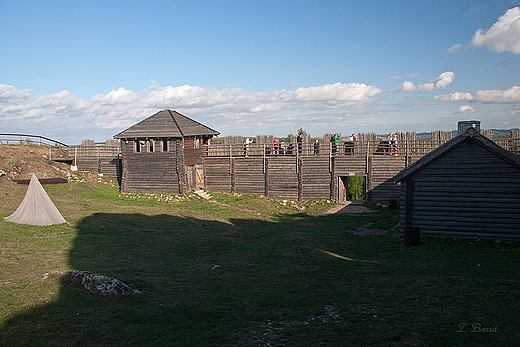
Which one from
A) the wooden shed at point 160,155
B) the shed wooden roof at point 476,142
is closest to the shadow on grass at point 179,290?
the shed wooden roof at point 476,142

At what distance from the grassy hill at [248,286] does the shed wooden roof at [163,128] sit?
10.9 meters

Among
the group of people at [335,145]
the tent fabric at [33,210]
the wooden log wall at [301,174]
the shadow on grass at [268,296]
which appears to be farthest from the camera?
the group of people at [335,145]

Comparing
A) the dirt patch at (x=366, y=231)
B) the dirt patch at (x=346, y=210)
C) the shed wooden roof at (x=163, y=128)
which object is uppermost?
the shed wooden roof at (x=163, y=128)

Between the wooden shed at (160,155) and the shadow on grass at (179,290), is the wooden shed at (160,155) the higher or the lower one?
the higher one

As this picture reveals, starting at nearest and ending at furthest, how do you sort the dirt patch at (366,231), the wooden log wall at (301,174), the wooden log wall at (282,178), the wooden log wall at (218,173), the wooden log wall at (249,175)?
the dirt patch at (366,231) < the wooden log wall at (301,174) < the wooden log wall at (282,178) < the wooden log wall at (249,175) < the wooden log wall at (218,173)

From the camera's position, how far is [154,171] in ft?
100

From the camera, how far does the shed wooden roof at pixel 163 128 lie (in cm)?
2991

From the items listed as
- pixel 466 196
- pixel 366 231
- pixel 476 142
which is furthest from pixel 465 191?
pixel 366 231

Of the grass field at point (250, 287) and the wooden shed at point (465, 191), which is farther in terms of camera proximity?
the wooden shed at point (465, 191)

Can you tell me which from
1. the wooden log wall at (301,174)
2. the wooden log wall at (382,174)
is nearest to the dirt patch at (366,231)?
the wooden log wall at (382,174)

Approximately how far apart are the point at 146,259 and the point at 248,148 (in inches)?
755

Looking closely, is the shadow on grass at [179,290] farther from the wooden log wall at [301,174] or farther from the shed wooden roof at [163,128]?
the shed wooden roof at [163,128]

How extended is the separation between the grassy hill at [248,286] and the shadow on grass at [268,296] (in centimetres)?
4

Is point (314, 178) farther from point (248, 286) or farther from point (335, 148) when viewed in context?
point (248, 286)
